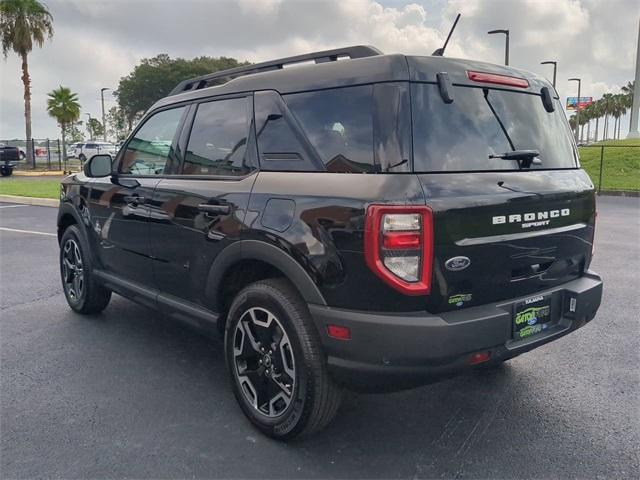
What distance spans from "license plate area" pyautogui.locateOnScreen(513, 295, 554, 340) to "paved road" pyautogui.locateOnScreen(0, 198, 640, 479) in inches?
23.3

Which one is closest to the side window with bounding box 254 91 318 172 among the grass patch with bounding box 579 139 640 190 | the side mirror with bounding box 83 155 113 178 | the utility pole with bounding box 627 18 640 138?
the side mirror with bounding box 83 155 113 178

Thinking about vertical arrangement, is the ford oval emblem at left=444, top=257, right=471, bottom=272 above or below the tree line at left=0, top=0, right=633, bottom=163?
below

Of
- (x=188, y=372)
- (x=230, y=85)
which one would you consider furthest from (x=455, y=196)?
(x=188, y=372)

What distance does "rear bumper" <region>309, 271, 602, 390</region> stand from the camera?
7.79ft

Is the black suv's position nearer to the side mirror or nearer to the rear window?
the rear window

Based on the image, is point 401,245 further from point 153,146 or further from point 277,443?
point 153,146

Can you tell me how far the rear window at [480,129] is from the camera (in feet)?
8.25

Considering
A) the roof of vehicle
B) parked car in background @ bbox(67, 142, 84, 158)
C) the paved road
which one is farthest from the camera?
parked car in background @ bbox(67, 142, 84, 158)

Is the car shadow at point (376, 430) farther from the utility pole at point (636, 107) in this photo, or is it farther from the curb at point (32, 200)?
the utility pole at point (636, 107)

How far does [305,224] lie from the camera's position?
2.59 metres

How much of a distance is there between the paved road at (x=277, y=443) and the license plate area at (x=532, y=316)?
1.94 ft

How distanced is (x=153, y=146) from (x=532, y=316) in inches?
112

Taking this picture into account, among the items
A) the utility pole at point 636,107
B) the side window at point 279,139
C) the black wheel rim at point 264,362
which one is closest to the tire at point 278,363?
the black wheel rim at point 264,362

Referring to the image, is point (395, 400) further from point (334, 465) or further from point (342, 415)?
point (334, 465)
